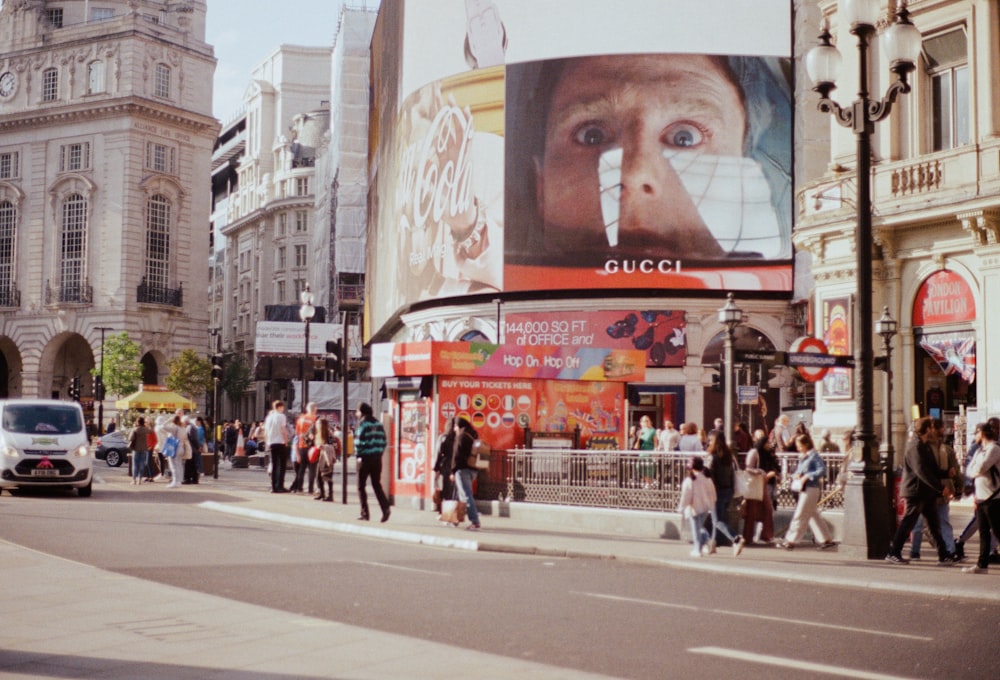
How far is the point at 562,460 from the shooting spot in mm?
22203

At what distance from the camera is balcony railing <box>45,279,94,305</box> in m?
79.0

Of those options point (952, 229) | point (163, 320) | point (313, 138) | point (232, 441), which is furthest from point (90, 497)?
point (313, 138)

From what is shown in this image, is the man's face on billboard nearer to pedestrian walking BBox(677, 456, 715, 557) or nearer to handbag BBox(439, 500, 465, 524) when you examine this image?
handbag BBox(439, 500, 465, 524)

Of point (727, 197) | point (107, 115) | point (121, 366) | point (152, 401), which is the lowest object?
point (152, 401)

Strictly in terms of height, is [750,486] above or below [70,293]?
below

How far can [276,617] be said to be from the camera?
10.2 meters

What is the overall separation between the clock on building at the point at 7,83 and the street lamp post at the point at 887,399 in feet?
235

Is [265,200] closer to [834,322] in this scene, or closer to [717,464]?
[834,322]

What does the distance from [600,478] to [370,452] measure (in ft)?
12.8

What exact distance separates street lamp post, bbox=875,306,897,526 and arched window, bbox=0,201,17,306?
6822 centimetres

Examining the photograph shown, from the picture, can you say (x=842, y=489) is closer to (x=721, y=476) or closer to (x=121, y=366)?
Answer: (x=721, y=476)

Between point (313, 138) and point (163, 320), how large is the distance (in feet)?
132

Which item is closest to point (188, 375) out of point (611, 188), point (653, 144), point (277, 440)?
point (611, 188)

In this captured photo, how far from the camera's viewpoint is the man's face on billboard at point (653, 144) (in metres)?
46.5
